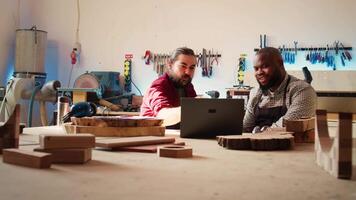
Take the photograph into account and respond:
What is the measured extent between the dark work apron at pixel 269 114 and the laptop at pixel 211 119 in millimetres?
947

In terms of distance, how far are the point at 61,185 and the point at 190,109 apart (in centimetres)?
104

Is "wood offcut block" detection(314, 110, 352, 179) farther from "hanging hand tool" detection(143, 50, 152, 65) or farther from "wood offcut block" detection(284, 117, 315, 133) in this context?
"hanging hand tool" detection(143, 50, 152, 65)

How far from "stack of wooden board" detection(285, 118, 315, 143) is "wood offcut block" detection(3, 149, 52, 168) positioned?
1.01 meters

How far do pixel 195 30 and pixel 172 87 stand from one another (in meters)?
2.17

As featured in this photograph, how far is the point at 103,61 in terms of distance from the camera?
18.0 ft

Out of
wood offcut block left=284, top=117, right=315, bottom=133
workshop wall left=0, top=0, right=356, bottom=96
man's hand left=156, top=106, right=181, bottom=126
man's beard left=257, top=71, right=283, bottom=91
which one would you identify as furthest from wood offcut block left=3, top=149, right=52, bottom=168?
workshop wall left=0, top=0, right=356, bottom=96

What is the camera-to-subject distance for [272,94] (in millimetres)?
2764

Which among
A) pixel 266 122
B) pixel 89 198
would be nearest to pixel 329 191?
pixel 89 198

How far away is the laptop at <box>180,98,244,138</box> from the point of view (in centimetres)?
174

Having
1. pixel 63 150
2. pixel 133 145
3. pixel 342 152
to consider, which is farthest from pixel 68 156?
pixel 342 152

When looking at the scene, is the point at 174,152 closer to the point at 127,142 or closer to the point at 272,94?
the point at 127,142

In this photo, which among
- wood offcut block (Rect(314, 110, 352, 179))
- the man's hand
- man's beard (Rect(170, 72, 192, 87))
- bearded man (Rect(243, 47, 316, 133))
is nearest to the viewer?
wood offcut block (Rect(314, 110, 352, 179))

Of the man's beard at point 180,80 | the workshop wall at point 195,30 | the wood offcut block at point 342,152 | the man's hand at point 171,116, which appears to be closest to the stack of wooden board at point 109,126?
the man's hand at point 171,116

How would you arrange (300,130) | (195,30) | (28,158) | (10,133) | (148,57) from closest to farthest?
1. (28,158)
2. (10,133)
3. (300,130)
4. (195,30)
5. (148,57)
